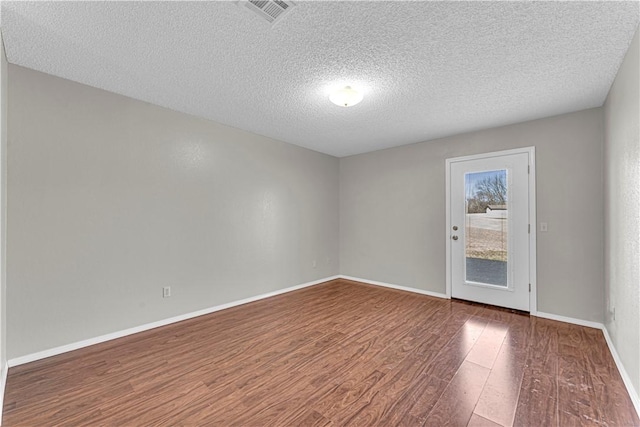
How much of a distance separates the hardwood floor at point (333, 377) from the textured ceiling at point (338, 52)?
247 cm

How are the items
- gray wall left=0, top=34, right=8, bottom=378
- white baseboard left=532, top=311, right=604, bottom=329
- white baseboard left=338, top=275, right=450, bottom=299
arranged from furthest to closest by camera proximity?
white baseboard left=338, top=275, right=450, bottom=299, white baseboard left=532, top=311, right=604, bottom=329, gray wall left=0, top=34, right=8, bottom=378

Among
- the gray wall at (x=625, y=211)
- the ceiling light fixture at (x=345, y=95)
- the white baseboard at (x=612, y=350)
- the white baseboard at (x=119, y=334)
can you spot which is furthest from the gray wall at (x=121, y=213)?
the gray wall at (x=625, y=211)

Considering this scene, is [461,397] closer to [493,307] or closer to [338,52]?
[493,307]

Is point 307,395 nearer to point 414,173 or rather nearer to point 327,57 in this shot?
point 327,57

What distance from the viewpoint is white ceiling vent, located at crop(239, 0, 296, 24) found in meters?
1.61

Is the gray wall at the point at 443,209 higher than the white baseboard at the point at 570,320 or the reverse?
higher

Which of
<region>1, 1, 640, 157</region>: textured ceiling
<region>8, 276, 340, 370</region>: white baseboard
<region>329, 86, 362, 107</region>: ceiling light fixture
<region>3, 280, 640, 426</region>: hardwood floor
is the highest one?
<region>1, 1, 640, 157</region>: textured ceiling

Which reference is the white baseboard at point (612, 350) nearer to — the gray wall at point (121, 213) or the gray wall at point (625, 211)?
the gray wall at point (625, 211)

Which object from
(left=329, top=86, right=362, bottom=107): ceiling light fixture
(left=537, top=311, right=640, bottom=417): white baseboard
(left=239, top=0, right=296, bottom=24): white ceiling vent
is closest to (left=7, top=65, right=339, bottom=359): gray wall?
(left=329, top=86, right=362, bottom=107): ceiling light fixture

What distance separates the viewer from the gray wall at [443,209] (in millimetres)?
3113

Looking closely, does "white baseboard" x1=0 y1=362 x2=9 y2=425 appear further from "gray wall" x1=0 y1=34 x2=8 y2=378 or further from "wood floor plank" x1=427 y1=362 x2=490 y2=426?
"wood floor plank" x1=427 y1=362 x2=490 y2=426

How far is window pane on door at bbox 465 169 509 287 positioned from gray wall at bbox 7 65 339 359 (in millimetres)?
2878

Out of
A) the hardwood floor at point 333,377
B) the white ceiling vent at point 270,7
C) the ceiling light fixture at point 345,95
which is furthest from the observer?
the ceiling light fixture at point 345,95

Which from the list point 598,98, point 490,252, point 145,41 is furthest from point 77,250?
point 598,98
